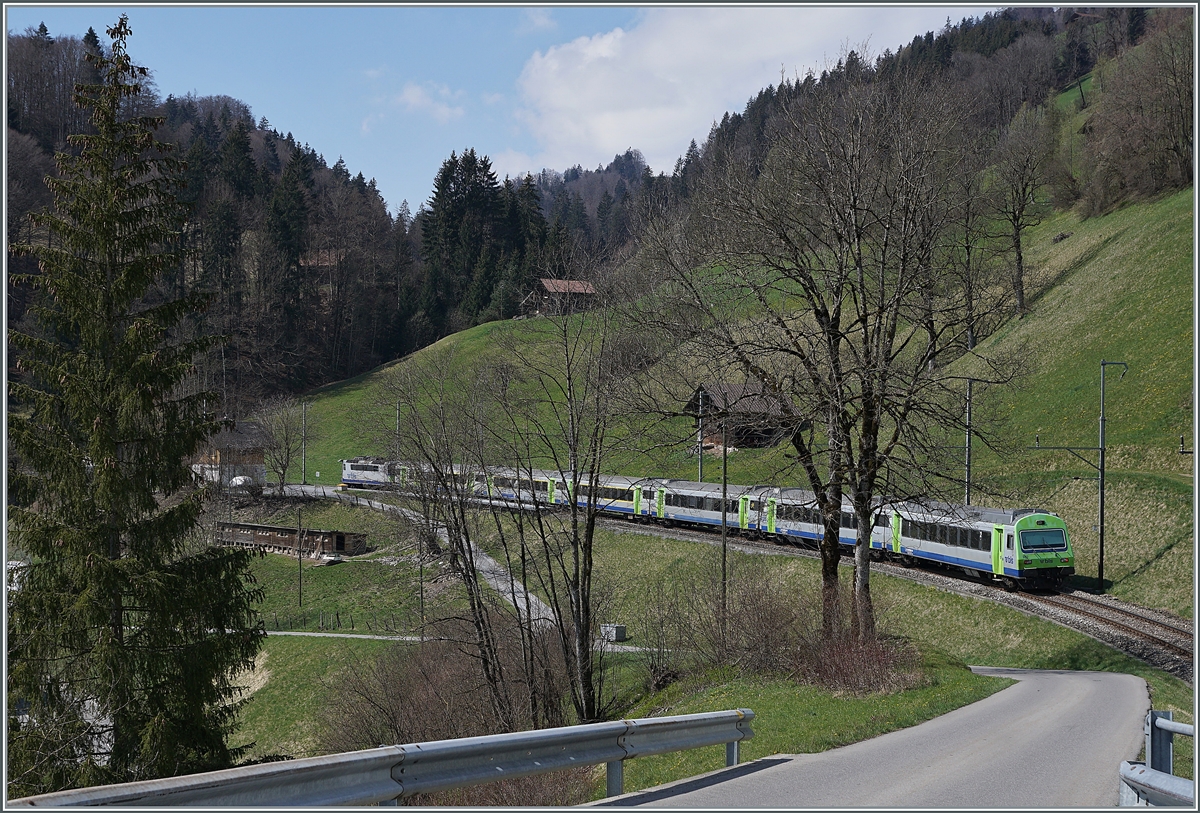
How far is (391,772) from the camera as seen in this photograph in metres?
4.81

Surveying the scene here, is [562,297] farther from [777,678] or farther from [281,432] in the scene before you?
[281,432]

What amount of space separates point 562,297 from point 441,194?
8525 centimetres

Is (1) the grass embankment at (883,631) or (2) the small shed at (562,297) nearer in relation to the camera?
(1) the grass embankment at (883,631)

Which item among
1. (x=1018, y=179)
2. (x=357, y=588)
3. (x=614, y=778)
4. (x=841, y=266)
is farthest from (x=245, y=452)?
(x=614, y=778)

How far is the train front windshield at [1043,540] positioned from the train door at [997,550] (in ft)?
2.35

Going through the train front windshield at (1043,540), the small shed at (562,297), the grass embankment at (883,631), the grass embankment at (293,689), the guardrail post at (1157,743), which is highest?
the small shed at (562,297)

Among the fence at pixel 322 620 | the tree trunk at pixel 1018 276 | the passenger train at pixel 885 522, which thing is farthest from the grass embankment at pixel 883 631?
the tree trunk at pixel 1018 276

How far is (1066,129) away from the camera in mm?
67938

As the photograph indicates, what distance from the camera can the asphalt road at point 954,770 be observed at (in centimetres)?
648

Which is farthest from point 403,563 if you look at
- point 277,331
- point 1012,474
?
point 277,331

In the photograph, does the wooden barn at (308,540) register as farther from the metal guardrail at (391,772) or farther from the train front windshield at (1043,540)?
the metal guardrail at (391,772)

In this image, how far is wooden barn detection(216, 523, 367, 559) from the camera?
48.2 metres

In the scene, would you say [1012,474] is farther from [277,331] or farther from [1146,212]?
[277,331]

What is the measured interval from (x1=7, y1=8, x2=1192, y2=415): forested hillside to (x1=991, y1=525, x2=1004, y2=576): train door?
77.2 ft
